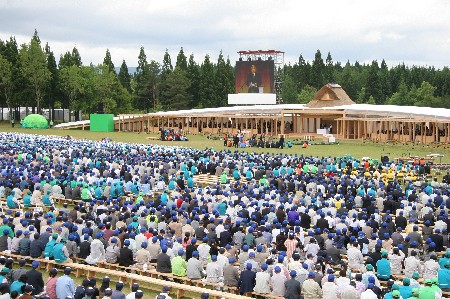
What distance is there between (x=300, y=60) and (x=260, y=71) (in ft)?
156

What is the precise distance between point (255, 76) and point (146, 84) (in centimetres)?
2797

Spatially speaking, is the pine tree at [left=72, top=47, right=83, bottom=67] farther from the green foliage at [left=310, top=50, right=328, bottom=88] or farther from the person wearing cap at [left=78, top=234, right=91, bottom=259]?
the person wearing cap at [left=78, top=234, right=91, bottom=259]

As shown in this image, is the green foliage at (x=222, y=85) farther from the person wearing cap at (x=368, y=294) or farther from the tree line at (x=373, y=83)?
the person wearing cap at (x=368, y=294)

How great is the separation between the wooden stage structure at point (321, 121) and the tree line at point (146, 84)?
15.5m

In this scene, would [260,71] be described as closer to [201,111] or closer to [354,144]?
[201,111]

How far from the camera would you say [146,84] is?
9569 centimetres

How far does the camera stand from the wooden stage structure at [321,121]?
54.2 m

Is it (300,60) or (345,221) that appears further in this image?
(300,60)

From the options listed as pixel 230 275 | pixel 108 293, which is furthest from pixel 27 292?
pixel 230 275

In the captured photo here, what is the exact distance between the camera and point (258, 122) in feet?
219

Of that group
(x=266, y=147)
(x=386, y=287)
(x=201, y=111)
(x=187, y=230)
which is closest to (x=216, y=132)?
(x=201, y=111)

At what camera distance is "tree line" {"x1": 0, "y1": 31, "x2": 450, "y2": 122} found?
8094 cm

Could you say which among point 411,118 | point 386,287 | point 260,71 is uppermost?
point 260,71

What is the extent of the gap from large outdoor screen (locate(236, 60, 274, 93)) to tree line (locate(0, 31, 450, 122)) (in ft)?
30.9
